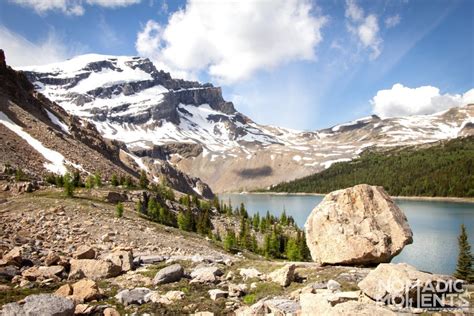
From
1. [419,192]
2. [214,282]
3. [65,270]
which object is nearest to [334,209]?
[214,282]

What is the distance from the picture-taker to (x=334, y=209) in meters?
21.7

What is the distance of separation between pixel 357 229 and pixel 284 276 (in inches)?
242

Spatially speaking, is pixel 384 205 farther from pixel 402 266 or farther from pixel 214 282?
pixel 214 282

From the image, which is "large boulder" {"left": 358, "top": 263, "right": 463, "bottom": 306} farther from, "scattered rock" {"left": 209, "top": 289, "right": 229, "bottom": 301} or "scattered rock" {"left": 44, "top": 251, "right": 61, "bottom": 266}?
"scattered rock" {"left": 44, "top": 251, "right": 61, "bottom": 266}

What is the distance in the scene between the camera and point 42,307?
10.9 metres

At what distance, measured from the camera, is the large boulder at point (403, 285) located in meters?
11.9

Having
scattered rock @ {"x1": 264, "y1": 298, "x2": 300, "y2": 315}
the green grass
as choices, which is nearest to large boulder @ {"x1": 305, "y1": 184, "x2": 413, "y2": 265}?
scattered rock @ {"x1": 264, "y1": 298, "x2": 300, "y2": 315}

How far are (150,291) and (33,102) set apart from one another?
105135 mm

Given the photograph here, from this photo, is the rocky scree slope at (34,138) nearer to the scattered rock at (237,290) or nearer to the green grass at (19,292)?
the green grass at (19,292)

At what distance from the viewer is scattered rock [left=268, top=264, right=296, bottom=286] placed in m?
16.7

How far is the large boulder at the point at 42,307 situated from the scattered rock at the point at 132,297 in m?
3.09

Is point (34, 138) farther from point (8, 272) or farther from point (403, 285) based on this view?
point (403, 285)

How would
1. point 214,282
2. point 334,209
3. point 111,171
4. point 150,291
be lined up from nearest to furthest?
point 150,291
point 214,282
point 334,209
point 111,171

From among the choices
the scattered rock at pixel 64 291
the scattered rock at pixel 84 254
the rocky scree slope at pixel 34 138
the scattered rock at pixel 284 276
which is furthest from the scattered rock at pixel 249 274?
the rocky scree slope at pixel 34 138
